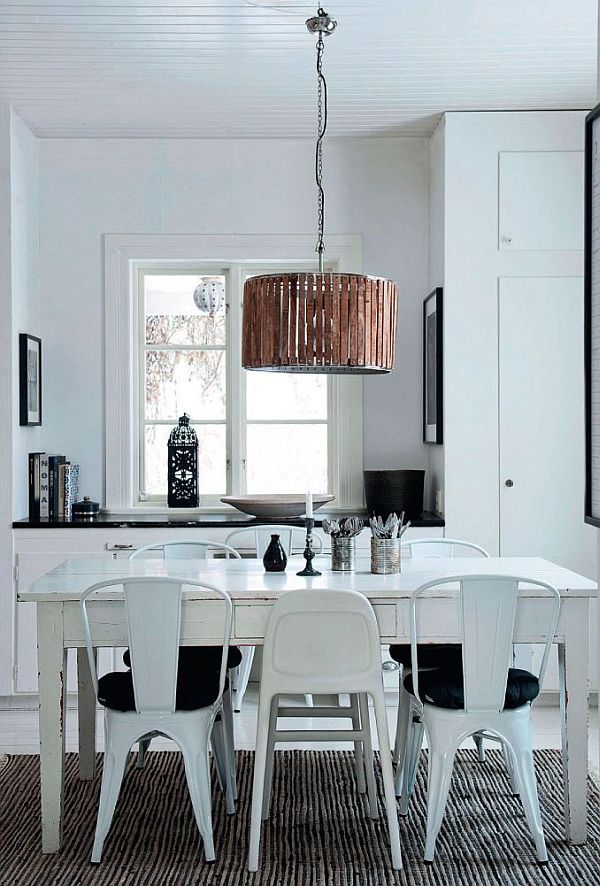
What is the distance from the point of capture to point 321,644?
2.78 metres

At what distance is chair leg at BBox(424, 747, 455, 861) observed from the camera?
9.33ft

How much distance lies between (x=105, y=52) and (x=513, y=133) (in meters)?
1.87

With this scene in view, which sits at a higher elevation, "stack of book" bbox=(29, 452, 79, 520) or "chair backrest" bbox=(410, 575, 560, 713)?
"stack of book" bbox=(29, 452, 79, 520)

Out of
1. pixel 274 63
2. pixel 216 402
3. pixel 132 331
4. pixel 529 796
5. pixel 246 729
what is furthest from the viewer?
pixel 216 402

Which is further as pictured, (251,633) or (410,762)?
(410,762)

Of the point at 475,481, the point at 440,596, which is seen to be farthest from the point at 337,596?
the point at 475,481

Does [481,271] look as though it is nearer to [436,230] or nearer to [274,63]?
[436,230]

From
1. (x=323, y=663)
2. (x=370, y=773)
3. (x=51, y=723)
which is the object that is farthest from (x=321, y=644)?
(x=51, y=723)

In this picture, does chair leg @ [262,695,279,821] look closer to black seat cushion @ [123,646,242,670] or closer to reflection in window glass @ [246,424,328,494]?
black seat cushion @ [123,646,242,670]

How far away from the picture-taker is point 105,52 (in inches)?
151

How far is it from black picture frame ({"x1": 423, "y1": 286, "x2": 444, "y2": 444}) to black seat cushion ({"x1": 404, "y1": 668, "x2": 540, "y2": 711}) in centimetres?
168

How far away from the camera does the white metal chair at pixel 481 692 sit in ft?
9.25

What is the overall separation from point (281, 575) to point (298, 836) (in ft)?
2.71

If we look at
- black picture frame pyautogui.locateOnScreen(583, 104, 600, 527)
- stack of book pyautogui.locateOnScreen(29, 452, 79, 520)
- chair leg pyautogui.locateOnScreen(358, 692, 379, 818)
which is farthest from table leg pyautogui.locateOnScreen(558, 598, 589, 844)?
stack of book pyautogui.locateOnScreen(29, 452, 79, 520)
